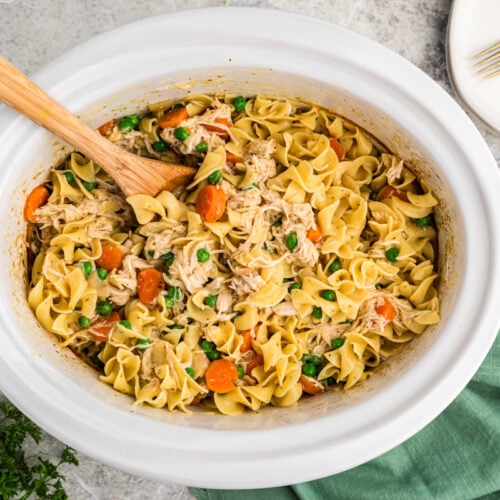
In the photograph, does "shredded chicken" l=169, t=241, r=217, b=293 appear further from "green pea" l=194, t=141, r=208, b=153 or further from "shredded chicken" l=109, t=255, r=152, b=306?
"green pea" l=194, t=141, r=208, b=153

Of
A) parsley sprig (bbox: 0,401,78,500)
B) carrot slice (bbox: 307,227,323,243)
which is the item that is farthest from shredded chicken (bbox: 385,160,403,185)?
parsley sprig (bbox: 0,401,78,500)

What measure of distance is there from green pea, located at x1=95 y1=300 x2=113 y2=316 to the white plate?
203 cm

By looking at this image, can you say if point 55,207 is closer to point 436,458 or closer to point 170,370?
point 170,370

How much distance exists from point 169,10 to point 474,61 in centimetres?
156

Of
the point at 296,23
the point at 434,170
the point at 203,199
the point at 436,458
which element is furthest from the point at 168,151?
the point at 436,458

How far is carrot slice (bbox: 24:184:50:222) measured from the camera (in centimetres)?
332

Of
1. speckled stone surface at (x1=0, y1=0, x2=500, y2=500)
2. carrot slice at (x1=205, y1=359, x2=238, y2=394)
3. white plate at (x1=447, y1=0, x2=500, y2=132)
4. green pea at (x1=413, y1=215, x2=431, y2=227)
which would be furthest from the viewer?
speckled stone surface at (x1=0, y1=0, x2=500, y2=500)

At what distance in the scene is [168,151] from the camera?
11.5 feet

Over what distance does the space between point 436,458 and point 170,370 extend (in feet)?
4.95

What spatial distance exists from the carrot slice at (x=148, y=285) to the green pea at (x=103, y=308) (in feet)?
0.53

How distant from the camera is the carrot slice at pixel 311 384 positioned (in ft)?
11.3

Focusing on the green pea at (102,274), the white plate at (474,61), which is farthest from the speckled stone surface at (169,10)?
the green pea at (102,274)

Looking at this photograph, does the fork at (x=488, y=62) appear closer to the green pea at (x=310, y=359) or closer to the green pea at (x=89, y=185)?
the green pea at (x=310, y=359)

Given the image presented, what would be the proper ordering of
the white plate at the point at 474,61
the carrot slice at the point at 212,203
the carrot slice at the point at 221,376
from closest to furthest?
the carrot slice at the point at 212,203
the carrot slice at the point at 221,376
the white plate at the point at 474,61
